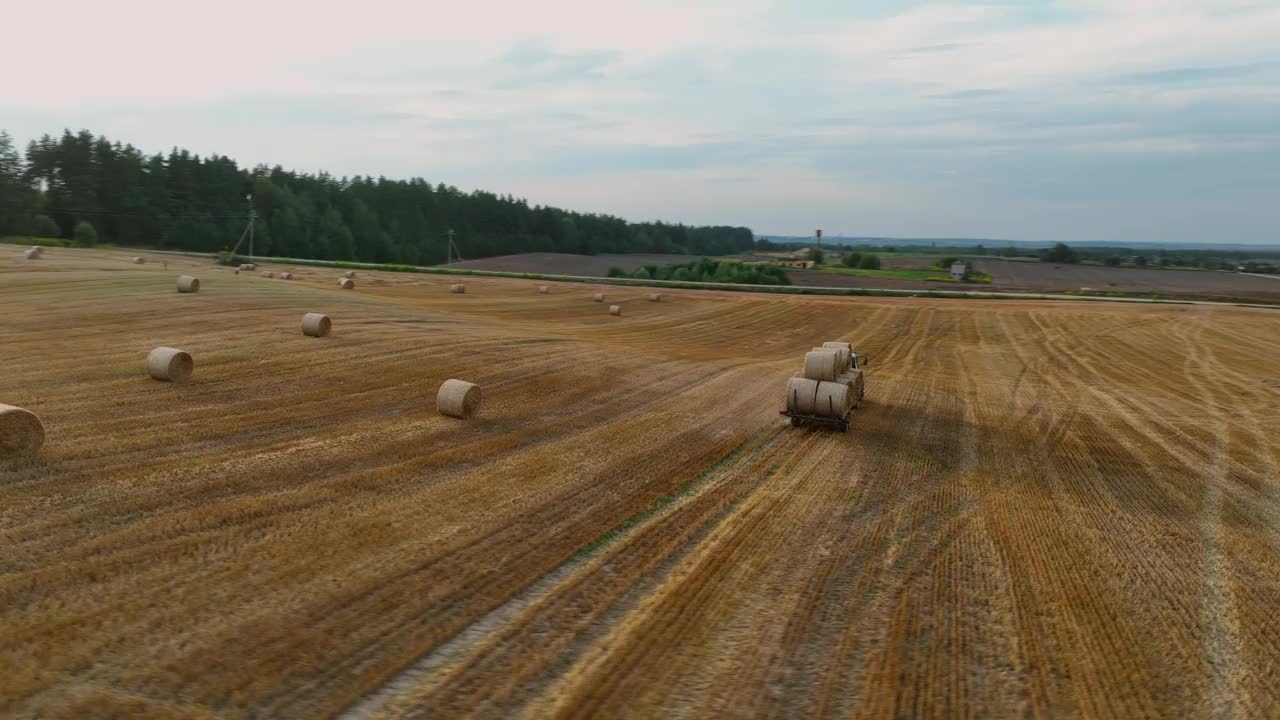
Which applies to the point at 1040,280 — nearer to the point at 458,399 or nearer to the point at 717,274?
the point at 717,274

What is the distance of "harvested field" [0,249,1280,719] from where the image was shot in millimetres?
6578

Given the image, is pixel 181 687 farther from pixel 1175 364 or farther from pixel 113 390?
pixel 1175 364

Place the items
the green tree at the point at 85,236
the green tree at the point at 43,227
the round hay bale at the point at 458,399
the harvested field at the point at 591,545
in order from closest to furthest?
the harvested field at the point at 591,545 → the round hay bale at the point at 458,399 → the green tree at the point at 85,236 → the green tree at the point at 43,227

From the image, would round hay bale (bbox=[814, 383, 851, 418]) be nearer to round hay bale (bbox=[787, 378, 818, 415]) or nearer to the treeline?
round hay bale (bbox=[787, 378, 818, 415])

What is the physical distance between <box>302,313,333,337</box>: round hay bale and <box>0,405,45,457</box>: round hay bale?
10302 millimetres

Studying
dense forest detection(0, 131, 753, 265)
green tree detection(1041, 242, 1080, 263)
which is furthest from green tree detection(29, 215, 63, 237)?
green tree detection(1041, 242, 1080, 263)

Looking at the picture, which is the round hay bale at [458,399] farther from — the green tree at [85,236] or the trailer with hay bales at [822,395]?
the green tree at [85,236]

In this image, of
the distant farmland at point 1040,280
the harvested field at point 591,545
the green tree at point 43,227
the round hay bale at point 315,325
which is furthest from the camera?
the green tree at point 43,227

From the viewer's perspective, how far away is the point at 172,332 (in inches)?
772

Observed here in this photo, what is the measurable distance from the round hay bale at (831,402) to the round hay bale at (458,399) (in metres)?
7.15

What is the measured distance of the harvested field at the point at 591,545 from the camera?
21.6 ft

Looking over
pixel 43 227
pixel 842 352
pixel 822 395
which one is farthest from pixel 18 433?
pixel 43 227

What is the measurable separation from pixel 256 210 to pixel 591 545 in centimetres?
10748

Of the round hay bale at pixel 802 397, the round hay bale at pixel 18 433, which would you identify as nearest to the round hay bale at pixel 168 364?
the round hay bale at pixel 18 433
